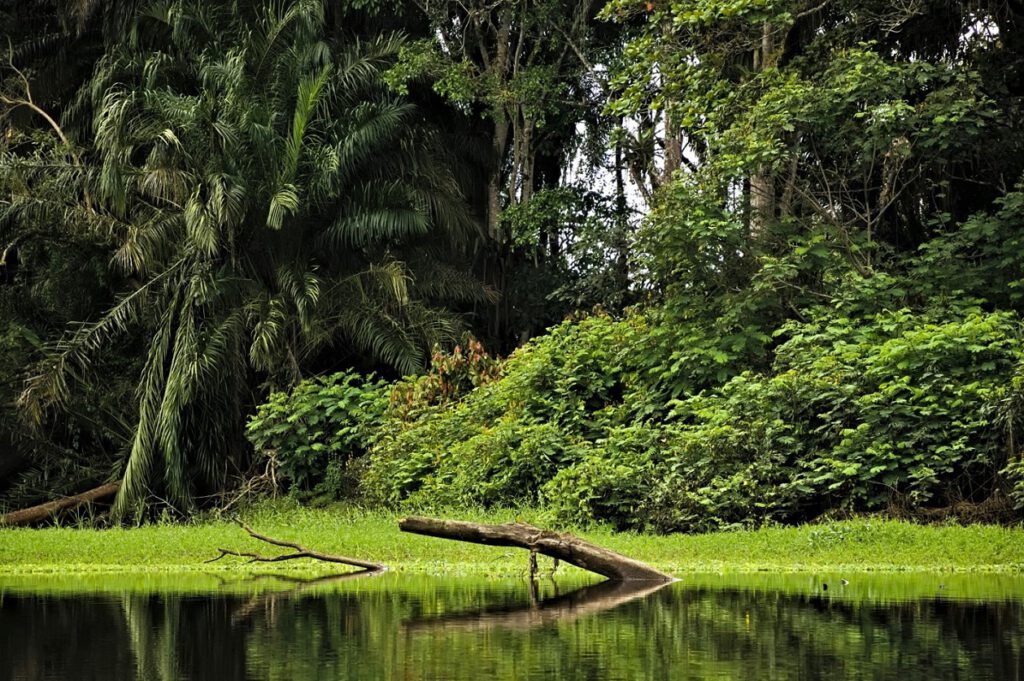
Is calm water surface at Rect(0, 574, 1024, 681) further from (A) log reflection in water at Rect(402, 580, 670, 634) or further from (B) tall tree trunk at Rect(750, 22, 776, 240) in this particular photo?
(B) tall tree trunk at Rect(750, 22, 776, 240)

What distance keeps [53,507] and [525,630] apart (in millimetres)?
15768

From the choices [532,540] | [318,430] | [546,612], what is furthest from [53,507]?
[546,612]

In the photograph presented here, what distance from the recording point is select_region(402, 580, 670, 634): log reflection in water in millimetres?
9133

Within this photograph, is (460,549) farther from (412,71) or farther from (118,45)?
(118,45)

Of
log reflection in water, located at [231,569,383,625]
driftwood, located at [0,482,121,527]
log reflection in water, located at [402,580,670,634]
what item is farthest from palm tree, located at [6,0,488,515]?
log reflection in water, located at [402,580,670,634]

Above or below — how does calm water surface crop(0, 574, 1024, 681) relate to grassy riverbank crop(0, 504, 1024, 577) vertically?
below

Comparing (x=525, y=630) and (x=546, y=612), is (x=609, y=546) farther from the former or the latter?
(x=525, y=630)

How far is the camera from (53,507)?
22.7m

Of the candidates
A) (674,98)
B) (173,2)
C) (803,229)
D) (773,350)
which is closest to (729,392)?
(773,350)

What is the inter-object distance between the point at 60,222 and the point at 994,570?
16.6 m

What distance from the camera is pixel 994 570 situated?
13.0m

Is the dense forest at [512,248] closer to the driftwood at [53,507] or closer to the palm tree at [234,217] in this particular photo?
the palm tree at [234,217]

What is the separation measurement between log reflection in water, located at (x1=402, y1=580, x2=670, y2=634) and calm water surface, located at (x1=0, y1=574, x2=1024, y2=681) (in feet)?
0.07

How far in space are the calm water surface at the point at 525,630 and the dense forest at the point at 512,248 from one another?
493 cm
